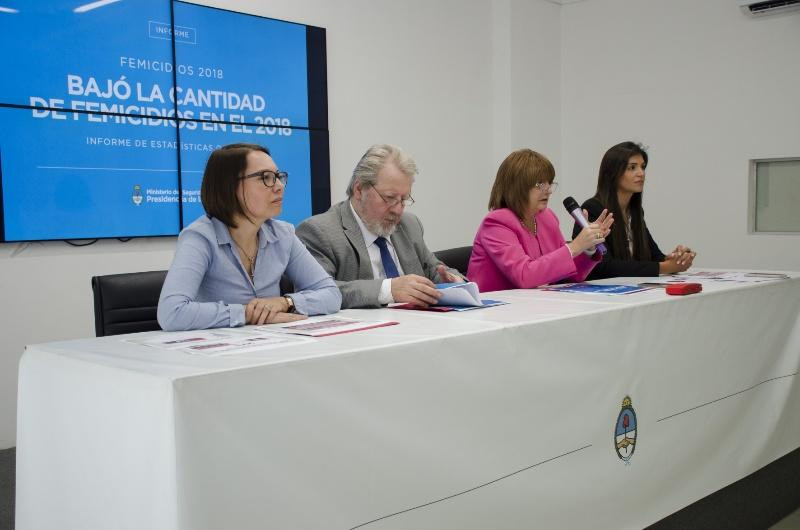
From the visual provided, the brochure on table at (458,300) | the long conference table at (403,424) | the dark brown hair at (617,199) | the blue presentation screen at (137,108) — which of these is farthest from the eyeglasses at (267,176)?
the blue presentation screen at (137,108)

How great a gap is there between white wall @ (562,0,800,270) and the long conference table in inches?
141

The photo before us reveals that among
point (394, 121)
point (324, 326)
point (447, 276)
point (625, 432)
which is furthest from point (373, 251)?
point (394, 121)

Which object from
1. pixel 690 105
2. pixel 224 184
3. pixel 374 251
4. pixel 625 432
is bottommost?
pixel 625 432

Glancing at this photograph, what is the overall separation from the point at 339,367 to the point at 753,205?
5.00 metres

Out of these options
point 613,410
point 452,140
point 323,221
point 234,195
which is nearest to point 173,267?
point 234,195

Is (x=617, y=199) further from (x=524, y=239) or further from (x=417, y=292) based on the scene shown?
(x=417, y=292)

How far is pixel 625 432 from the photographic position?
6.51ft

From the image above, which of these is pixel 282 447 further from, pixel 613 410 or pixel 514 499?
pixel 613 410

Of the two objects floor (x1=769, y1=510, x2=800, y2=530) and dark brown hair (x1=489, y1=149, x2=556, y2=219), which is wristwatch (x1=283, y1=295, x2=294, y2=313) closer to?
dark brown hair (x1=489, y1=149, x2=556, y2=219)

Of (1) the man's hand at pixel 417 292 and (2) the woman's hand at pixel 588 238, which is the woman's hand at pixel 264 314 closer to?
(1) the man's hand at pixel 417 292

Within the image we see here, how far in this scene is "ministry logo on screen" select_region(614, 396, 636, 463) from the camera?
1.96 meters

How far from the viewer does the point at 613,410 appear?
1.94m

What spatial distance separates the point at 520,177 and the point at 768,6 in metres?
3.43

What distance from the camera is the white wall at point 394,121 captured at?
3.64 m
